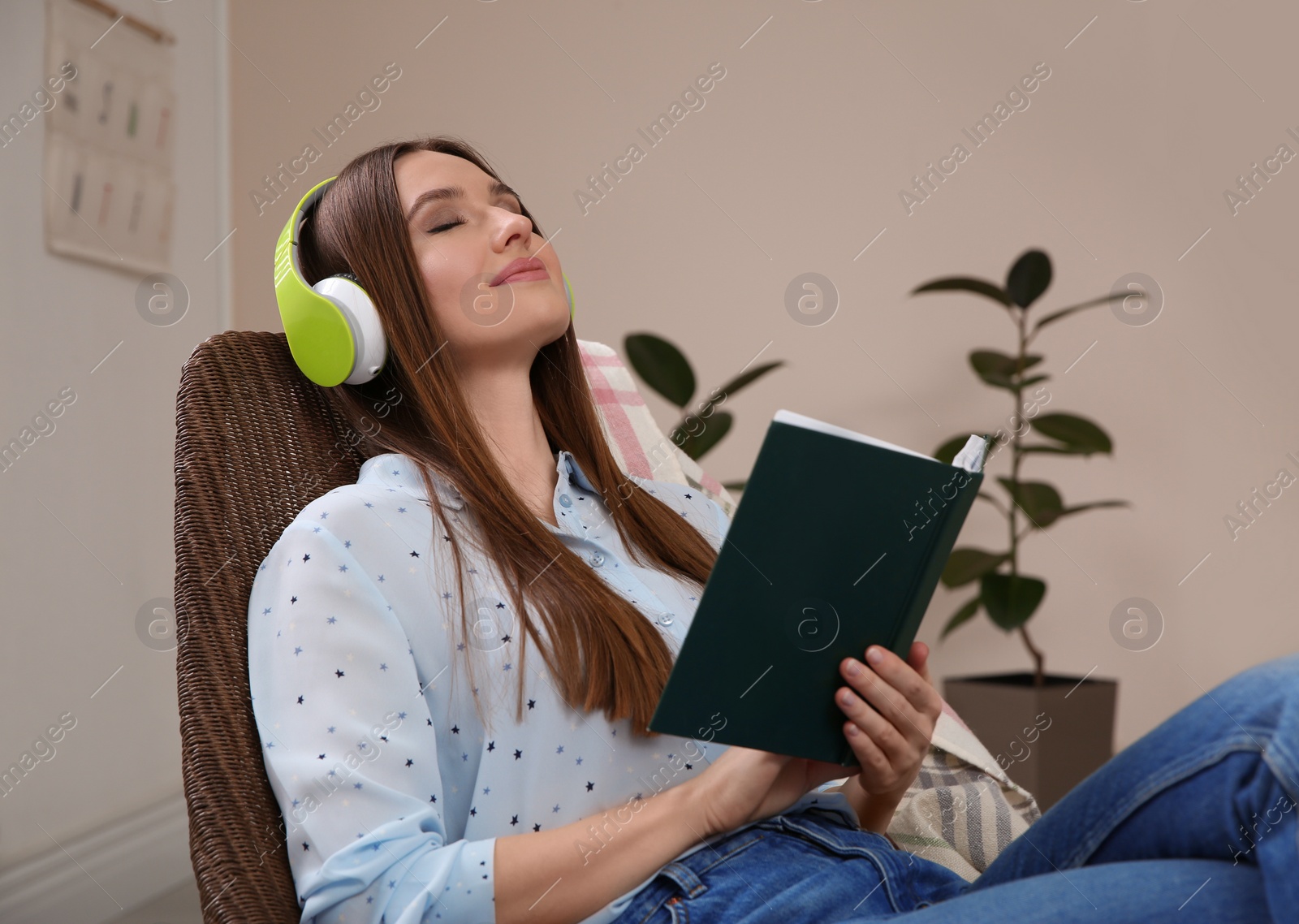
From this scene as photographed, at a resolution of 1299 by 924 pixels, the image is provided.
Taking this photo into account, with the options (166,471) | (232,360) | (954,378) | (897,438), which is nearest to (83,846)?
(166,471)

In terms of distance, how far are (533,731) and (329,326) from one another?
42 cm

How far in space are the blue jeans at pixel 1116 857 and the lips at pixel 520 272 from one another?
22.7 inches

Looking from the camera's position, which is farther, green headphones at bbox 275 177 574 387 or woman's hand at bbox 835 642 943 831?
green headphones at bbox 275 177 574 387

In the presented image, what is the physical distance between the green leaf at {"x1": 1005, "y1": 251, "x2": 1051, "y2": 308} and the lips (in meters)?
1.55

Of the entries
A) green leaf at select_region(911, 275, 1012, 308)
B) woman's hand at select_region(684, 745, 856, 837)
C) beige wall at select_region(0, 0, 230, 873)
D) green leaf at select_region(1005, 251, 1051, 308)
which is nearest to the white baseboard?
beige wall at select_region(0, 0, 230, 873)

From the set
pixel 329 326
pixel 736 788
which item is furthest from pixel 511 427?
pixel 736 788

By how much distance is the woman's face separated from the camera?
1079 millimetres

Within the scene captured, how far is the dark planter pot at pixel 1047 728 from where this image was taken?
2170mm

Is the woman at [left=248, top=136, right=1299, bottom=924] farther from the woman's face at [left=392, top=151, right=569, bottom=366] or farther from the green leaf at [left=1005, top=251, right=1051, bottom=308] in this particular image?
the green leaf at [left=1005, top=251, right=1051, bottom=308]

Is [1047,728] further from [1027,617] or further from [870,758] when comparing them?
[870,758]

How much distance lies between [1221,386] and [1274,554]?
1.36 feet

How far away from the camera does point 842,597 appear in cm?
74

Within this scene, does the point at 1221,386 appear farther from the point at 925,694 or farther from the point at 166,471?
the point at 166,471

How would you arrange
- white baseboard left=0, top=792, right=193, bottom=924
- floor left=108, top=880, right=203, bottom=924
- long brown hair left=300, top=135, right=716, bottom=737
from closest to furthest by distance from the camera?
long brown hair left=300, top=135, right=716, bottom=737, white baseboard left=0, top=792, right=193, bottom=924, floor left=108, top=880, right=203, bottom=924
